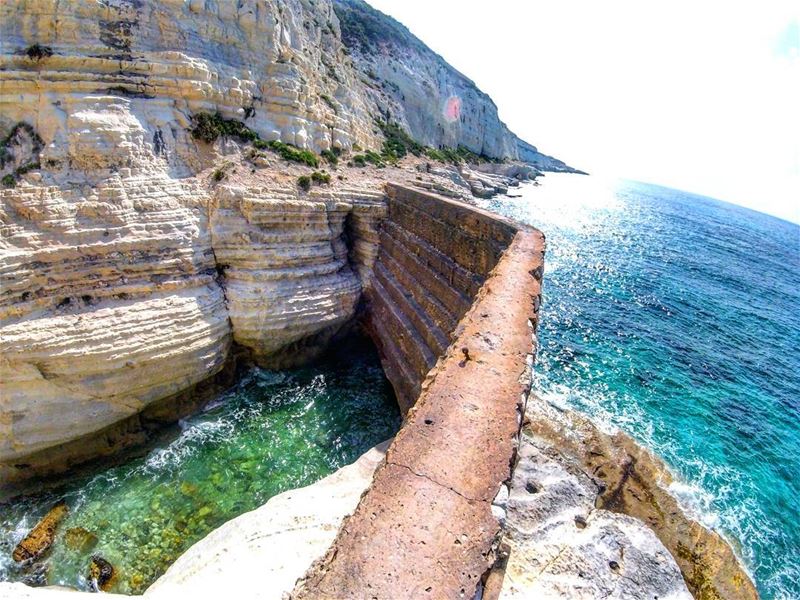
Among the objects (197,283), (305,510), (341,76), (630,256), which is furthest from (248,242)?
(630,256)

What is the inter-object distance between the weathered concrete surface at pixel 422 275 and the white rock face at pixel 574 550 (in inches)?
195

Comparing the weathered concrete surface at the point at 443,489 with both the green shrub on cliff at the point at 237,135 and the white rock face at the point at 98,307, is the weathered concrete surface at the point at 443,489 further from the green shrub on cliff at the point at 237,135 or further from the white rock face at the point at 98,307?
the green shrub on cliff at the point at 237,135

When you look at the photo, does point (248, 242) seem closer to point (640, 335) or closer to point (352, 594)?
point (352, 594)

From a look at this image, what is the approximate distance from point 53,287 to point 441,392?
12.4m

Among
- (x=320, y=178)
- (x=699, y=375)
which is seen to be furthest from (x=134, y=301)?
(x=699, y=375)

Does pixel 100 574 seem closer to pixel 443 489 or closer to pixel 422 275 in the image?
pixel 443 489

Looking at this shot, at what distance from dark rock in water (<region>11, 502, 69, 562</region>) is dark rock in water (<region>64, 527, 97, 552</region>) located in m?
0.37

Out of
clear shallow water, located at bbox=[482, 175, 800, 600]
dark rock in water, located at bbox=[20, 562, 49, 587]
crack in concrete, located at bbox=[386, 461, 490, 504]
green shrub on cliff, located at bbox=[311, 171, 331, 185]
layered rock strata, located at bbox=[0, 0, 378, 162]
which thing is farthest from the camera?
green shrub on cliff, located at bbox=[311, 171, 331, 185]

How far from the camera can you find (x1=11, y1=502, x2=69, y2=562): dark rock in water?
9.71m

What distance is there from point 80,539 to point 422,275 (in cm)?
1326

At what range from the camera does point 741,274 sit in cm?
4144

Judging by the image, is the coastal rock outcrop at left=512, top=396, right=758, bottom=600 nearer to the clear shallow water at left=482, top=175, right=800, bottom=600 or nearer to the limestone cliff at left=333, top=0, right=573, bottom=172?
the clear shallow water at left=482, top=175, right=800, bottom=600

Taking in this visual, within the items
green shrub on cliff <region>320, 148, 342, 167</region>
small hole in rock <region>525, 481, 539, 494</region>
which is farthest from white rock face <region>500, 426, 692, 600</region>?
green shrub on cliff <region>320, 148, 342, 167</region>

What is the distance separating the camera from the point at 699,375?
20141mm
